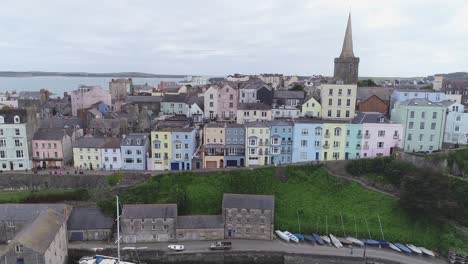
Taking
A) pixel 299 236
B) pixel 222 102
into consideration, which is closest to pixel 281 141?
pixel 299 236

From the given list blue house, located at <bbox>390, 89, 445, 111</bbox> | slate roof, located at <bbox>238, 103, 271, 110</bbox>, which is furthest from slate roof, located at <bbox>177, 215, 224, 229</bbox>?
blue house, located at <bbox>390, 89, 445, 111</bbox>

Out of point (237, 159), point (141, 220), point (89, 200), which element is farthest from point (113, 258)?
point (237, 159)

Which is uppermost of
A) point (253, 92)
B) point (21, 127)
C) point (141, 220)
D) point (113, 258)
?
point (253, 92)

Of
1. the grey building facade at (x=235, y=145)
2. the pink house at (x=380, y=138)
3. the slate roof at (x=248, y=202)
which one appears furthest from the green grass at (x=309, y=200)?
the pink house at (x=380, y=138)

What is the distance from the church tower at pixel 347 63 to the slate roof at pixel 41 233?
6527 cm

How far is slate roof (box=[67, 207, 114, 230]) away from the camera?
39719mm

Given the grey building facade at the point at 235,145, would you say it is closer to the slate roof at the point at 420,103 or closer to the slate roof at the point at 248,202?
the slate roof at the point at 248,202

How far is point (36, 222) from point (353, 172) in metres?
40.8

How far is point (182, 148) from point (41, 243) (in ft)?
80.1

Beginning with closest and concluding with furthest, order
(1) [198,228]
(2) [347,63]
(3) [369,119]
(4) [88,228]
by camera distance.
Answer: (4) [88,228] < (1) [198,228] < (3) [369,119] < (2) [347,63]

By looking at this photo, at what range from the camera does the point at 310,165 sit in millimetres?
49938

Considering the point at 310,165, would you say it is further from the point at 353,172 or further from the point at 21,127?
the point at 21,127

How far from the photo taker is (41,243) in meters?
30.8

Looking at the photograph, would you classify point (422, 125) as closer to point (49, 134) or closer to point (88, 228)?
point (88, 228)
